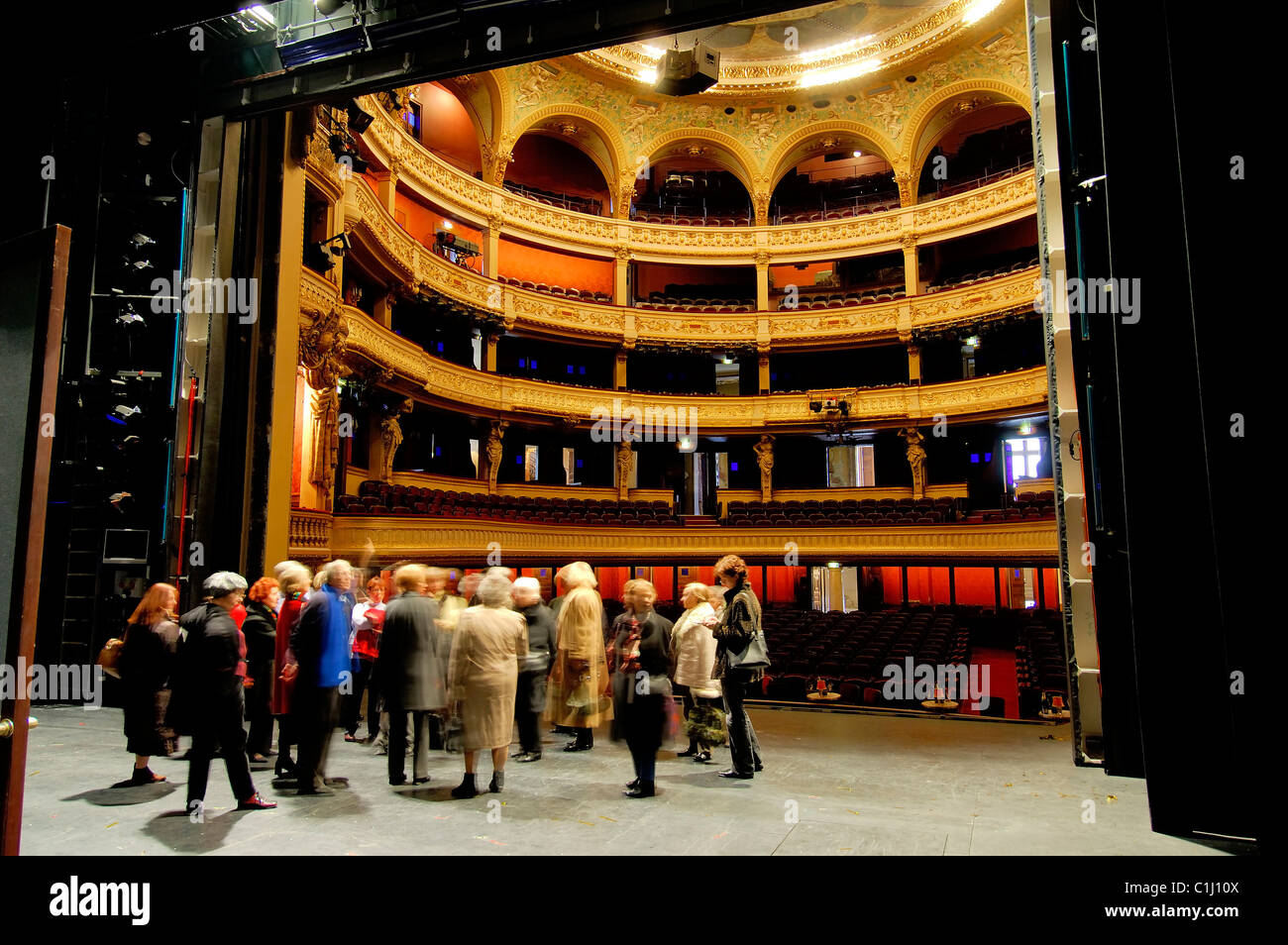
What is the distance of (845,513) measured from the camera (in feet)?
65.1

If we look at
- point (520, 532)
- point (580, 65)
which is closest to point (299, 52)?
point (520, 532)

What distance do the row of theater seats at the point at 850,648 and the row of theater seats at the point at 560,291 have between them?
452 inches

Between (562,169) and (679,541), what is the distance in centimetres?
1336

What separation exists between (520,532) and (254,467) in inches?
382

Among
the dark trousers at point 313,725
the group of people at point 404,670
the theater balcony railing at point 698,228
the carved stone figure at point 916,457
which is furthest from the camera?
the carved stone figure at point 916,457

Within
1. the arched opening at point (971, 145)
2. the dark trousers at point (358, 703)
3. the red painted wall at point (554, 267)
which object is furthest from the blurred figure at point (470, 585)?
the arched opening at point (971, 145)

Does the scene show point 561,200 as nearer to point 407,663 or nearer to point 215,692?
point 407,663

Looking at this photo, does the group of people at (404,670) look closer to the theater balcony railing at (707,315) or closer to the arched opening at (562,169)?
the theater balcony railing at (707,315)

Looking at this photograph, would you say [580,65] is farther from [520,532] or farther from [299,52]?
[299,52]


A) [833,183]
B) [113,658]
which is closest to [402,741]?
[113,658]

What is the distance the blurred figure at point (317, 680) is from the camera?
461cm

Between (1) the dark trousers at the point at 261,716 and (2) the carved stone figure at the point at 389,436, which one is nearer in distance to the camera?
(1) the dark trousers at the point at 261,716

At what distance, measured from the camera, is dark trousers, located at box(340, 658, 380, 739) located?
6.11 meters

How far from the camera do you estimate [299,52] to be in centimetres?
679
